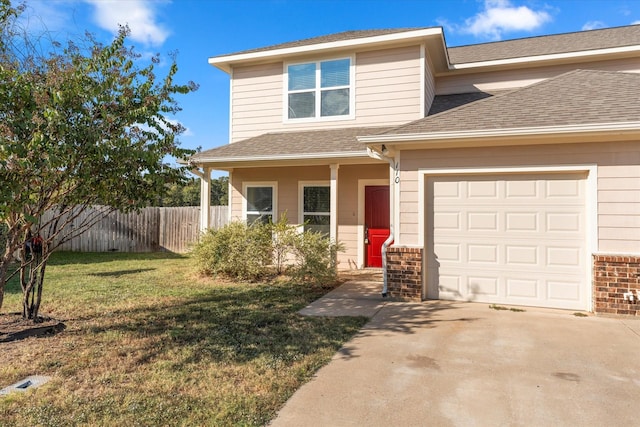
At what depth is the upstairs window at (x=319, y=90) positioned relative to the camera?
31.0ft

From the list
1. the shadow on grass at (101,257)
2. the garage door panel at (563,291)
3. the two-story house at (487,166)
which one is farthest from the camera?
the shadow on grass at (101,257)

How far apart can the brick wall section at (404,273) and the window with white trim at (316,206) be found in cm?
351

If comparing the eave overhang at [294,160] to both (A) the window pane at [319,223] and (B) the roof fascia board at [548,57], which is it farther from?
(B) the roof fascia board at [548,57]

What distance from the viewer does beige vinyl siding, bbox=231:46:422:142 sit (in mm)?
8906

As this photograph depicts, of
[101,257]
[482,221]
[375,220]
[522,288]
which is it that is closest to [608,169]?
[482,221]

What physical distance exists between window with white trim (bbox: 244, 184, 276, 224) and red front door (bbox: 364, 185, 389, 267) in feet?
8.20

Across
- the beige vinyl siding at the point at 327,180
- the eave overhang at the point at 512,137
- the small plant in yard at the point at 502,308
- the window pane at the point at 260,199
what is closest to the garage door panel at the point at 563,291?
the small plant in yard at the point at 502,308

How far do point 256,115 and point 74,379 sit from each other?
8.02 meters

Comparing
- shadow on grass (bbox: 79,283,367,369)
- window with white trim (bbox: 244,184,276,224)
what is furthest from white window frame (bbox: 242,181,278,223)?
shadow on grass (bbox: 79,283,367,369)

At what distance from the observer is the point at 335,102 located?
958 centimetres

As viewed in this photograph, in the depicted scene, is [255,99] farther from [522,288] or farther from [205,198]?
[522,288]

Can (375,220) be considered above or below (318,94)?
below

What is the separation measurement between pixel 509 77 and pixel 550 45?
1.69 metres

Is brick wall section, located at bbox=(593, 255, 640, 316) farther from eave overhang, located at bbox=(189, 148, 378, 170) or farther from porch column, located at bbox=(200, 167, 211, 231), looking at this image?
porch column, located at bbox=(200, 167, 211, 231)
